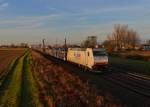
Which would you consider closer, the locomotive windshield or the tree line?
the locomotive windshield

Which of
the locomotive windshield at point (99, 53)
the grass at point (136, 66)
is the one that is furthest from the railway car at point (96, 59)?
the grass at point (136, 66)

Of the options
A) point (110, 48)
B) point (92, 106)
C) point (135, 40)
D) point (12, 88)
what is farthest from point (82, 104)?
point (135, 40)

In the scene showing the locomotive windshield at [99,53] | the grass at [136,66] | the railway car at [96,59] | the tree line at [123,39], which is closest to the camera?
the railway car at [96,59]

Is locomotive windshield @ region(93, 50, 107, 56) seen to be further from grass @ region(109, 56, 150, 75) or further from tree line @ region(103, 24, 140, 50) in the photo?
tree line @ region(103, 24, 140, 50)

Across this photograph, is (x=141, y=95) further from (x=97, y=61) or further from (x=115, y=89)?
(x=97, y=61)

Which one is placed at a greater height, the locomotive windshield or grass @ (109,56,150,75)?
the locomotive windshield

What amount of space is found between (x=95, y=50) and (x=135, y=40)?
429ft

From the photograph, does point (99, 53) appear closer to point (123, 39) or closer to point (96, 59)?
point (96, 59)

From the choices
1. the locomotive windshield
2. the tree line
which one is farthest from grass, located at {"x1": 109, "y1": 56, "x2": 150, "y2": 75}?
the tree line

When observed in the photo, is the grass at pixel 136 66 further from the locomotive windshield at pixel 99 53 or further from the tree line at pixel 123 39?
the tree line at pixel 123 39

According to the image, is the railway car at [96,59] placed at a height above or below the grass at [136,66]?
above

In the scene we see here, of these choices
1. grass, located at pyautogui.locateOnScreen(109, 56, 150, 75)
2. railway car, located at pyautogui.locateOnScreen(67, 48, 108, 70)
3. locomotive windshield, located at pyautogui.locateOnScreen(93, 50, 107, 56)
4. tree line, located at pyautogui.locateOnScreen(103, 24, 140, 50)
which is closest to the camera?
railway car, located at pyautogui.locateOnScreen(67, 48, 108, 70)

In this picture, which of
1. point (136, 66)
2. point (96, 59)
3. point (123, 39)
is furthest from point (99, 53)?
point (123, 39)

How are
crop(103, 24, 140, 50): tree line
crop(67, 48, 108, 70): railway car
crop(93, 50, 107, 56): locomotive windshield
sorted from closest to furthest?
crop(67, 48, 108, 70): railway car
crop(93, 50, 107, 56): locomotive windshield
crop(103, 24, 140, 50): tree line
